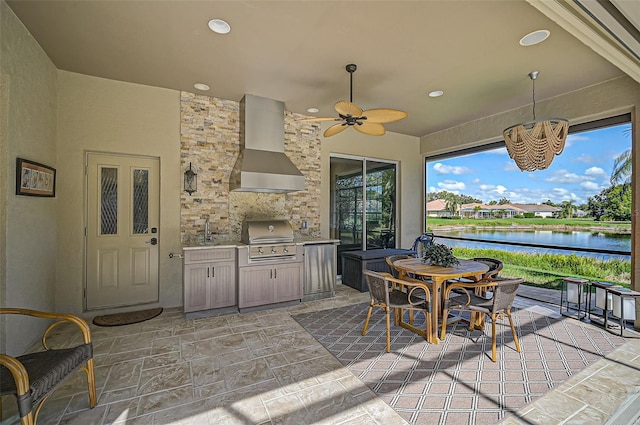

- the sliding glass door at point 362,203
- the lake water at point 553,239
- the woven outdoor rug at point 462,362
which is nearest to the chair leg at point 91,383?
the woven outdoor rug at point 462,362

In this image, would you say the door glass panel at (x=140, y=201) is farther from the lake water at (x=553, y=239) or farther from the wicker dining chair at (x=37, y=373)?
the lake water at (x=553, y=239)

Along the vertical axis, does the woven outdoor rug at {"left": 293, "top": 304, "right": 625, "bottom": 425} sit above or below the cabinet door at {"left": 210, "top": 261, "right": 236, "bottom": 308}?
below

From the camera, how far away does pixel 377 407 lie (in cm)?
195

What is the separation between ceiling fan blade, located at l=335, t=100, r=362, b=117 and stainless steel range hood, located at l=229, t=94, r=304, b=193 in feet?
4.90

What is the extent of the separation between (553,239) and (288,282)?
4.43 meters

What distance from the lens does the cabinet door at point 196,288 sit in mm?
3559

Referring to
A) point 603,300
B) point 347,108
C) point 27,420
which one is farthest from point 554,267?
point 27,420

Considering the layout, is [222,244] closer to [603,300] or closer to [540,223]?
[603,300]

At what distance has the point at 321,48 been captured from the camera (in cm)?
290

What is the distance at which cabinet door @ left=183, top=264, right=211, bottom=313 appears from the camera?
356cm

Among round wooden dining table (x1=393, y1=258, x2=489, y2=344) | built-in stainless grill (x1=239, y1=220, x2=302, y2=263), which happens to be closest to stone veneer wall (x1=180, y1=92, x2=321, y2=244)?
built-in stainless grill (x1=239, y1=220, x2=302, y2=263)

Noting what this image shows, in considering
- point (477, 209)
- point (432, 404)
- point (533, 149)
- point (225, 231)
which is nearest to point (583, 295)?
point (533, 149)

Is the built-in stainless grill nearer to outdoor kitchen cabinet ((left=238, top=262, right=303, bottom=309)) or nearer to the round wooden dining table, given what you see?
outdoor kitchen cabinet ((left=238, top=262, right=303, bottom=309))

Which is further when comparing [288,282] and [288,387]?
[288,282]
